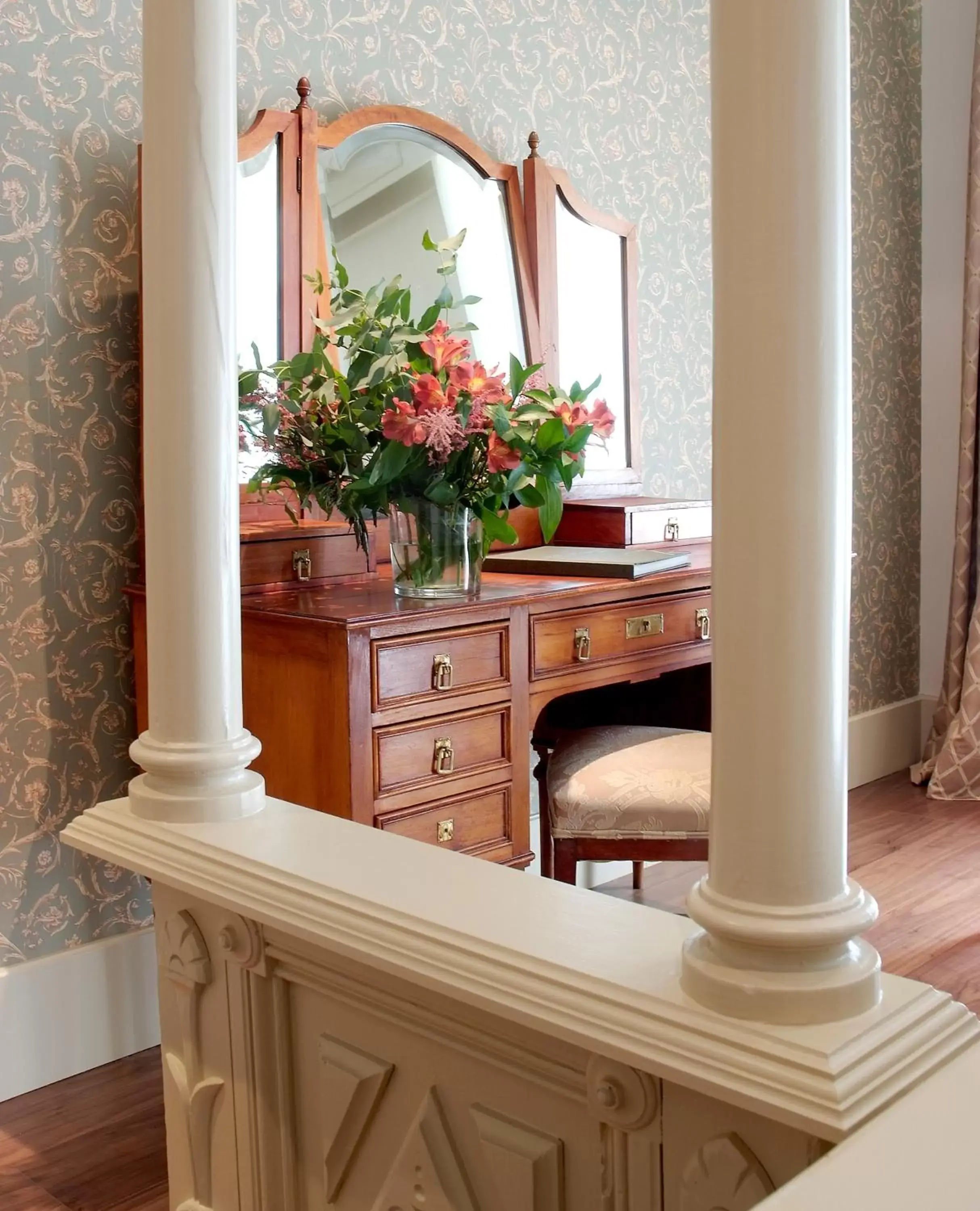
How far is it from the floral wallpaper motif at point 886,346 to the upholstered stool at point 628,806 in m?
1.74

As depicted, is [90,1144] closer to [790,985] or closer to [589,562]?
[589,562]

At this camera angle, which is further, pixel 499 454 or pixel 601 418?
pixel 601 418

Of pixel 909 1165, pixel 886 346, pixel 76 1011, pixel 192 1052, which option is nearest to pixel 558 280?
pixel 886 346

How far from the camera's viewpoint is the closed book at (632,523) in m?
2.76

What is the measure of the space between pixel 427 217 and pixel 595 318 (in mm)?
556

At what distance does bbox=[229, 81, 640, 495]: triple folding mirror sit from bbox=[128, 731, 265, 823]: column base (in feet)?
2.94

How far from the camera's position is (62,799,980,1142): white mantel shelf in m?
0.96

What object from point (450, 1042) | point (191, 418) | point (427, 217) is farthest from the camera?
point (427, 217)

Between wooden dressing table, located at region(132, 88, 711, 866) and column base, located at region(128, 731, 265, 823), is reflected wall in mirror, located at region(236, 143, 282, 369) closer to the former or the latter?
wooden dressing table, located at region(132, 88, 711, 866)

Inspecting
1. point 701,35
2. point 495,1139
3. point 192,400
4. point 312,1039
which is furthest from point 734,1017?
point 701,35

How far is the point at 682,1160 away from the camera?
105 centimetres

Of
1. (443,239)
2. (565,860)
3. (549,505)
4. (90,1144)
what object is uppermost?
(443,239)

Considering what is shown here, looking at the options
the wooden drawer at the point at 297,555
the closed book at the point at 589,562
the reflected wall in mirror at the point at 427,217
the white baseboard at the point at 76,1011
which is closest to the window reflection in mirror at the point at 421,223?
the reflected wall in mirror at the point at 427,217

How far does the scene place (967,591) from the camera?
404cm
